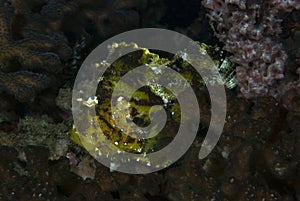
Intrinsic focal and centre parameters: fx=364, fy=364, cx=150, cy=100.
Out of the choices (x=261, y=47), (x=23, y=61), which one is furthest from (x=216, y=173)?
(x=23, y=61)

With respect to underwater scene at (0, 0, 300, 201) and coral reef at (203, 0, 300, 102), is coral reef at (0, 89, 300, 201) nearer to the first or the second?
underwater scene at (0, 0, 300, 201)

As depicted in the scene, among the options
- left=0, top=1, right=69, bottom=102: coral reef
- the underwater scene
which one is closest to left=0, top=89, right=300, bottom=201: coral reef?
the underwater scene

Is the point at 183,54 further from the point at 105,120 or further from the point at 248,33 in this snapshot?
the point at 105,120

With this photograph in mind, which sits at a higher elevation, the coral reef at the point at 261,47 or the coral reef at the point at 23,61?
the coral reef at the point at 261,47

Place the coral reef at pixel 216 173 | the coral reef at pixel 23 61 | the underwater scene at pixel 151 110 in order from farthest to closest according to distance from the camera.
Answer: the coral reef at pixel 23 61
the underwater scene at pixel 151 110
the coral reef at pixel 216 173

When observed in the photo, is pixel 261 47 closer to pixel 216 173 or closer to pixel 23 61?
pixel 216 173

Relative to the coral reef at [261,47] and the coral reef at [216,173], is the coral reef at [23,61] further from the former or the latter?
the coral reef at [261,47]

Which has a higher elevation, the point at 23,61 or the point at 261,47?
the point at 261,47

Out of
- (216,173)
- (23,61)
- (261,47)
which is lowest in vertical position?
(23,61)

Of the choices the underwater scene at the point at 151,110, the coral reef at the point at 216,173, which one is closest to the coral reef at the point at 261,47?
the underwater scene at the point at 151,110
